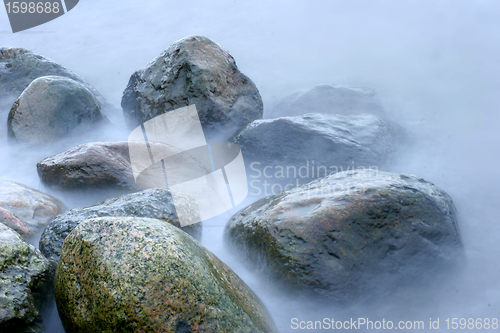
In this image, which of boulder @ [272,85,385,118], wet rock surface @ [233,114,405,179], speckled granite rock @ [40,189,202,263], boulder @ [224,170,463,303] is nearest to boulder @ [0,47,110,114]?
wet rock surface @ [233,114,405,179]

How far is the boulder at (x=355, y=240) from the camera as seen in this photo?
2.67 metres

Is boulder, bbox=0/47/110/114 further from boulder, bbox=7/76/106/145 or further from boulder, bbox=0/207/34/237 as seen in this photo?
boulder, bbox=0/207/34/237

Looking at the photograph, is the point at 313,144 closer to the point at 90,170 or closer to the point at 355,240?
the point at 355,240

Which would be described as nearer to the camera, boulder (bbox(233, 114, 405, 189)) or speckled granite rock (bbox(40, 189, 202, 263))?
speckled granite rock (bbox(40, 189, 202, 263))

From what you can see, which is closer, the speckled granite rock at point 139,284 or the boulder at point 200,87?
the speckled granite rock at point 139,284

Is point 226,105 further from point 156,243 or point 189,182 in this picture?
point 156,243

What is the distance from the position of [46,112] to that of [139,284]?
12.8ft

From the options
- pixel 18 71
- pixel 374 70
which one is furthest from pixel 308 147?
pixel 18 71

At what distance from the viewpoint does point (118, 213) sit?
9.26ft

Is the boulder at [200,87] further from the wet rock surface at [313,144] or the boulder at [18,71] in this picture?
the boulder at [18,71]

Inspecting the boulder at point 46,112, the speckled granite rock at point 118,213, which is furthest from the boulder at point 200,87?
the speckled granite rock at point 118,213

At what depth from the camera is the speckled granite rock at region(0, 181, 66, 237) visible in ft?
9.50

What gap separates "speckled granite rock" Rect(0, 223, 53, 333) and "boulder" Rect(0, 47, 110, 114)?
12.7 feet

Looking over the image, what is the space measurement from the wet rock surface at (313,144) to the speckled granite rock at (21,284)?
2628mm
